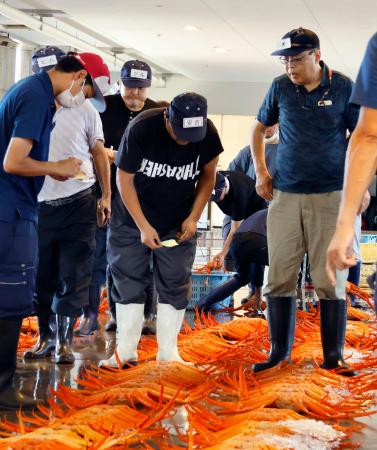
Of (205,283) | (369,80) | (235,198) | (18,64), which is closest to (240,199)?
(235,198)

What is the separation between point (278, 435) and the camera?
332 cm

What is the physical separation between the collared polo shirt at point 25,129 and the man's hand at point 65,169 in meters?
0.07

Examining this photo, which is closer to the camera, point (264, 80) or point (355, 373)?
point (355, 373)

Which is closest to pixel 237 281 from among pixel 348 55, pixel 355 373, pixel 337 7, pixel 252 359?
pixel 252 359

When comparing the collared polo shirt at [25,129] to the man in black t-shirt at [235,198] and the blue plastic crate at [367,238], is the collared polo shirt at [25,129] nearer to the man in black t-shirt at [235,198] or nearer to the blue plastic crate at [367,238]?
the man in black t-shirt at [235,198]

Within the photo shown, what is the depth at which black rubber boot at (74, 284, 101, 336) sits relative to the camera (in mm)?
6090

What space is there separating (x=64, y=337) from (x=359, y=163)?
10.4 ft

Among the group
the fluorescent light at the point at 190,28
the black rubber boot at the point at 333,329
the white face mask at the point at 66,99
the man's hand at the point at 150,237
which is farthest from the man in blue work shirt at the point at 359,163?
the fluorescent light at the point at 190,28

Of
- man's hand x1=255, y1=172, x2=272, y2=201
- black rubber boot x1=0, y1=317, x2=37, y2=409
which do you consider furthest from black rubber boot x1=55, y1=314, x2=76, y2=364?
man's hand x1=255, y1=172, x2=272, y2=201

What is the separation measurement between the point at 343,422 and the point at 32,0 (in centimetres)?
1156

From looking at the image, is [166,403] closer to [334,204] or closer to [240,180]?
[334,204]

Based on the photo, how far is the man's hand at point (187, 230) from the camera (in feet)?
15.2

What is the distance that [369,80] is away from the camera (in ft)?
7.21

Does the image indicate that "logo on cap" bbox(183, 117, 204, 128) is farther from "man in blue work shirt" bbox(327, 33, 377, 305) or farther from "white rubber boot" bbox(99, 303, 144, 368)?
"man in blue work shirt" bbox(327, 33, 377, 305)
